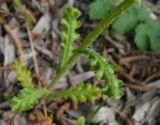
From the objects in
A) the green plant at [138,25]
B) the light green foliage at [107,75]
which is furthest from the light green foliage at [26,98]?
the green plant at [138,25]

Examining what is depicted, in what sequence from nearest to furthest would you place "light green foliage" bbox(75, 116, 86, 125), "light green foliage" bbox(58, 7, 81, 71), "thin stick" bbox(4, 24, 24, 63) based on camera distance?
"light green foliage" bbox(58, 7, 81, 71), "light green foliage" bbox(75, 116, 86, 125), "thin stick" bbox(4, 24, 24, 63)

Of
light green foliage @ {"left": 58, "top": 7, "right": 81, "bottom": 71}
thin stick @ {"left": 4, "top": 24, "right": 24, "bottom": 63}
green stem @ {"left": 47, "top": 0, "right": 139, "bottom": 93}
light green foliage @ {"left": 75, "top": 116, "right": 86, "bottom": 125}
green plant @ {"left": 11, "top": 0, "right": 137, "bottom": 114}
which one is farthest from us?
thin stick @ {"left": 4, "top": 24, "right": 24, "bottom": 63}

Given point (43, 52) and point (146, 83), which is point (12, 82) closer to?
point (43, 52)

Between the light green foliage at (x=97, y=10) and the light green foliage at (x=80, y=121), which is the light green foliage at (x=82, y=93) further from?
the light green foliage at (x=97, y=10)

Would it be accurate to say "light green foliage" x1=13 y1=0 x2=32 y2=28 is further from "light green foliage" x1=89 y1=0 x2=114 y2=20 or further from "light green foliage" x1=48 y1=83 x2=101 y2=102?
"light green foliage" x1=48 y1=83 x2=101 y2=102

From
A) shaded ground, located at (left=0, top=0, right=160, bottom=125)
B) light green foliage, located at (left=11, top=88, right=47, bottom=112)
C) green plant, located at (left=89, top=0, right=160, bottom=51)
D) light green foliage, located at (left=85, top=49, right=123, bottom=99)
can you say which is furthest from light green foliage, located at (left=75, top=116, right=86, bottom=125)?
green plant, located at (left=89, top=0, right=160, bottom=51)

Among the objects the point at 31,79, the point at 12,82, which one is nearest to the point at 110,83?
the point at 31,79

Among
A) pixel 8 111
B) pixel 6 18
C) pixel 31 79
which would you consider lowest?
pixel 8 111
